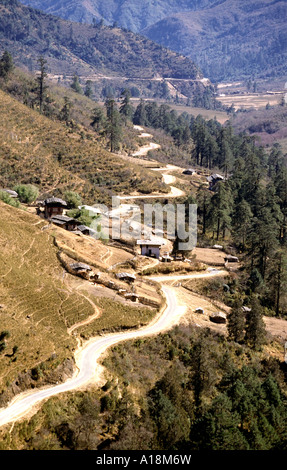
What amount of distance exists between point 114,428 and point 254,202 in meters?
70.9

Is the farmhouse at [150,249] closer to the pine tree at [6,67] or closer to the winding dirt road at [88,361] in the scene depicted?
the winding dirt road at [88,361]

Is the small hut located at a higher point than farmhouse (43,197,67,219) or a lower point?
lower

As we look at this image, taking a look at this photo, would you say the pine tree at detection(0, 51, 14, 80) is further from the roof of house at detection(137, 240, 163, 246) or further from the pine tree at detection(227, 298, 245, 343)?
the pine tree at detection(227, 298, 245, 343)

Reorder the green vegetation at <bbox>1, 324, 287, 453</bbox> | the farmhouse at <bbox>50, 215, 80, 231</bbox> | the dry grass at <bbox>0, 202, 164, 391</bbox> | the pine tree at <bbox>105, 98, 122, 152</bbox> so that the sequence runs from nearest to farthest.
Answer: the green vegetation at <bbox>1, 324, 287, 453</bbox> < the dry grass at <bbox>0, 202, 164, 391</bbox> < the farmhouse at <bbox>50, 215, 80, 231</bbox> < the pine tree at <bbox>105, 98, 122, 152</bbox>

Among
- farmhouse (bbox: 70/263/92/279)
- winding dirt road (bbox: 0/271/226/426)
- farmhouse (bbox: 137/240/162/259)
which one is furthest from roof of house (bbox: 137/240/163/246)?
farmhouse (bbox: 70/263/92/279)

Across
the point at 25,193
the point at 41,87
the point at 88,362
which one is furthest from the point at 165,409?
the point at 41,87

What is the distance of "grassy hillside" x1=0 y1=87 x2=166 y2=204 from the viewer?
83250 mm

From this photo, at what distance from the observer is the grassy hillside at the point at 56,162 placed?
83250 mm

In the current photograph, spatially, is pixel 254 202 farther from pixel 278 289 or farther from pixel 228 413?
pixel 228 413

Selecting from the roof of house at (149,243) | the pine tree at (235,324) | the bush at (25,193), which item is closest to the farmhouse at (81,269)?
the pine tree at (235,324)

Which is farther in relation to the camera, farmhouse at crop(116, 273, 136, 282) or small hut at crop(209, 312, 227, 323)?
farmhouse at crop(116, 273, 136, 282)

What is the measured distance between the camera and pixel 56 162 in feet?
296

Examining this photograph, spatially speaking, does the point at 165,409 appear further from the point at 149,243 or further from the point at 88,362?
the point at 149,243
